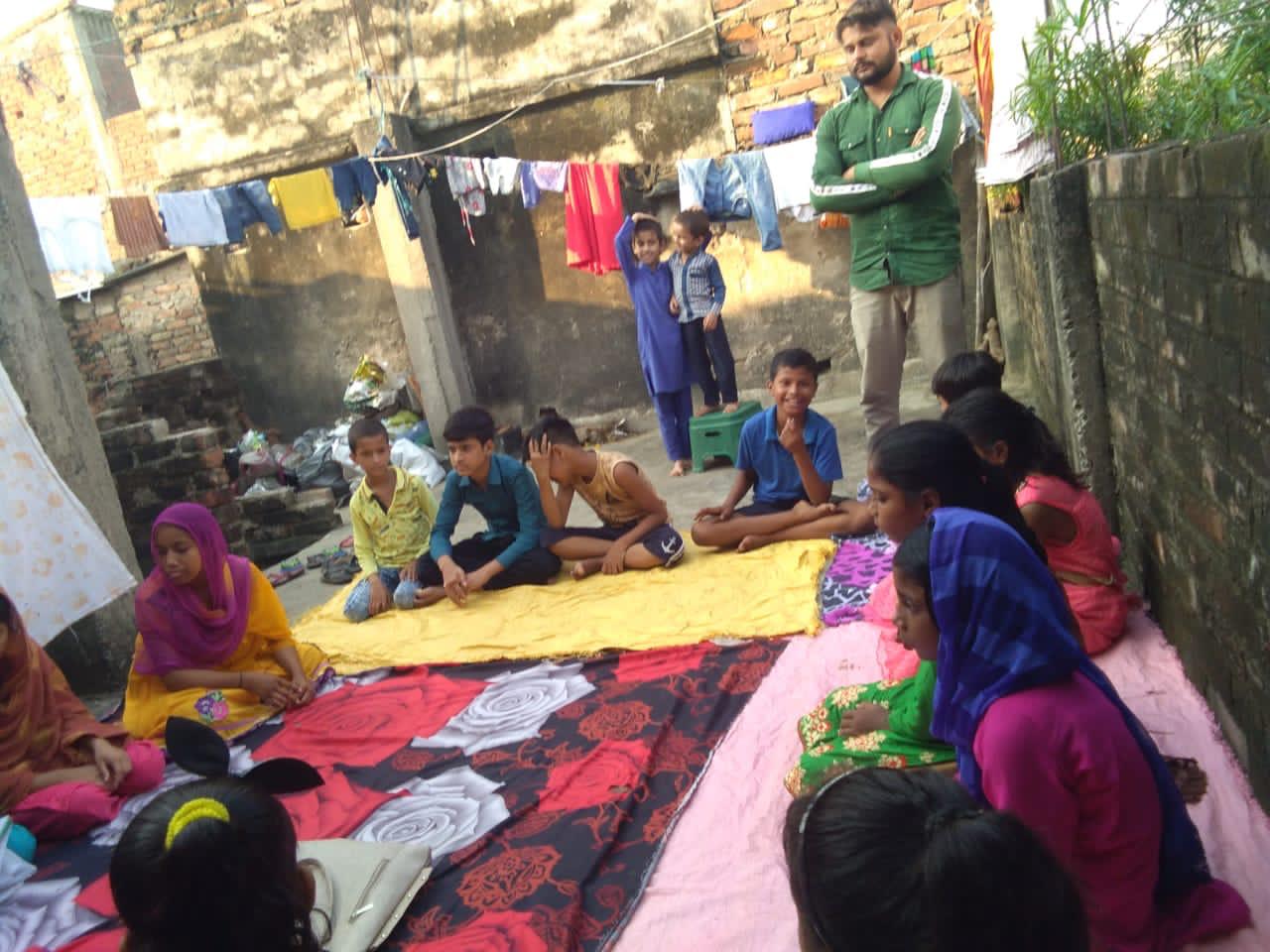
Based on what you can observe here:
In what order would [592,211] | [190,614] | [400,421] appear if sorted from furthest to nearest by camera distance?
[400,421] → [592,211] → [190,614]

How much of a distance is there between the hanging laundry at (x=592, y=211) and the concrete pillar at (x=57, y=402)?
3814 millimetres

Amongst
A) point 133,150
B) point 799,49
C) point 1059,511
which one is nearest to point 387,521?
point 1059,511

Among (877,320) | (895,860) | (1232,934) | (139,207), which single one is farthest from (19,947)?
(139,207)

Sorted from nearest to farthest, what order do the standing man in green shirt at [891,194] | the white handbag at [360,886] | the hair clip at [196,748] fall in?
the white handbag at [360,886] → the hair clip at [196,748] → the standing man in green shirt at [891,194]

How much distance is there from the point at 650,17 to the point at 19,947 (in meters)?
7.11

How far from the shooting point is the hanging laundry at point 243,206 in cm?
702

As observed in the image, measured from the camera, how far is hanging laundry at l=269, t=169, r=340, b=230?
7.07 meters

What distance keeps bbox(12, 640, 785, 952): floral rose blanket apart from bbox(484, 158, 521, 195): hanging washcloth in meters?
4.67

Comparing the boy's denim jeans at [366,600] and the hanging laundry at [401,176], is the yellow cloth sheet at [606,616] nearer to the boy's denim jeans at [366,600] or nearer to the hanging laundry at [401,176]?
the boy's denim jeans at [366,600]

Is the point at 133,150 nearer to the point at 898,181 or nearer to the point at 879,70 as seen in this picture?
the point at 879,70

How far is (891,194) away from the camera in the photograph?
4.15 meters

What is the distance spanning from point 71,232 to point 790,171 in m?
5.16

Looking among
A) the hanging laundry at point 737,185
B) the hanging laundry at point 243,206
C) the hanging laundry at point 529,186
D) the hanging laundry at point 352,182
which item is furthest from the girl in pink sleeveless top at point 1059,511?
the hanging laundry at point 243,206

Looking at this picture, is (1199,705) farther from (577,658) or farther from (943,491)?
(577,658)
